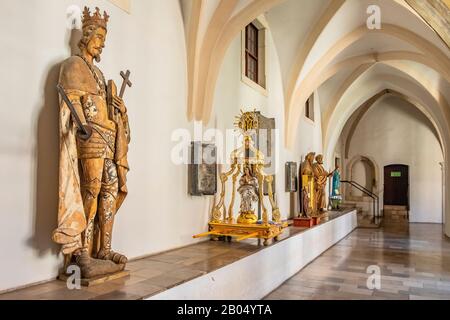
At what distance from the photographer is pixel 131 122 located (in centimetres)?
393

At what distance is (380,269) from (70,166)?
554cm

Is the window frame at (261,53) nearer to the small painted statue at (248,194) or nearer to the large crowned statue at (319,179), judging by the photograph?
the small painted statue at (248,194)

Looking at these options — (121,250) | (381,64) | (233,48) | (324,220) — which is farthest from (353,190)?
(121,250)

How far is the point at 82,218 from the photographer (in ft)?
9.14

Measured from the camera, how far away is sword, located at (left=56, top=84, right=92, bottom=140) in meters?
2.75

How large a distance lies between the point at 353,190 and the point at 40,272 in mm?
15934

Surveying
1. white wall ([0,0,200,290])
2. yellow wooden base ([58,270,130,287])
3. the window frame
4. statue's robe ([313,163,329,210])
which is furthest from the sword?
statue's robe ([313,163,329,210])

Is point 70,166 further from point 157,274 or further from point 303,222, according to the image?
point 303,222


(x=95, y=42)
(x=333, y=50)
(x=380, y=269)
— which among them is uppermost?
(x=333, y=50)

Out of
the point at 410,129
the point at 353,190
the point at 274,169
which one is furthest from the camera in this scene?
the point at 353,190

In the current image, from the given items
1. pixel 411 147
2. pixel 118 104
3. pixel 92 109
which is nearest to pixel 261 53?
pixel 118 104

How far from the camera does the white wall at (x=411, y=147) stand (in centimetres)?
1523

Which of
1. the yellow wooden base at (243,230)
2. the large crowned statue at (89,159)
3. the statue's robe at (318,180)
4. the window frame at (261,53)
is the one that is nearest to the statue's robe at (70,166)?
the large crowned statue at (89,159)
